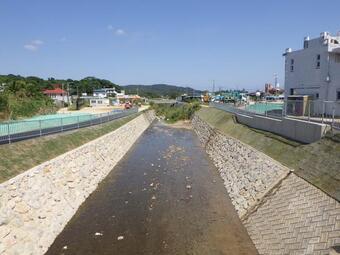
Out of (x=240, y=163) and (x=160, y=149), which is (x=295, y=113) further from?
(x=160, y=149)

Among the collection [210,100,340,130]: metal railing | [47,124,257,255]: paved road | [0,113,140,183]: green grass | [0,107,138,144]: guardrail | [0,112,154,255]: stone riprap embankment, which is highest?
[210,100,340,130]: metal railing

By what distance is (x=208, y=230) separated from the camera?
652 inches

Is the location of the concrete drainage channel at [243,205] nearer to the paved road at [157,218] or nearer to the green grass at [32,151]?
the green grass at [32,151]

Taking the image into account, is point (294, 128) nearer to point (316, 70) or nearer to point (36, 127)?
point (316, 70)

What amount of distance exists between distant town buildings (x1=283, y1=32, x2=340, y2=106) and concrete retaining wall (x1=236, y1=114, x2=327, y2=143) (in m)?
7.21

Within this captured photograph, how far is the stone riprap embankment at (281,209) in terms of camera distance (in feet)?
37.2

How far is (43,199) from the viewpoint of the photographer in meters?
15.9

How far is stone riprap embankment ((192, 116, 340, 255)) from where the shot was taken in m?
11.3

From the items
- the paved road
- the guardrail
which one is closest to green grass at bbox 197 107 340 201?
the paved road

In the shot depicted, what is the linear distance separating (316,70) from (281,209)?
922 inches

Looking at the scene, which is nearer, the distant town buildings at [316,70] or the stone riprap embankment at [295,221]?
the stone riprap embankment at [295,221]

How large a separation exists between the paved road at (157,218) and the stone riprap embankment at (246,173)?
0.75 m

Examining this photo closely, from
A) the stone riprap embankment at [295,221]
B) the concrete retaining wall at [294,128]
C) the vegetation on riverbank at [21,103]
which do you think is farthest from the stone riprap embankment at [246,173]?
the vegetation on riverbank at [21,103]

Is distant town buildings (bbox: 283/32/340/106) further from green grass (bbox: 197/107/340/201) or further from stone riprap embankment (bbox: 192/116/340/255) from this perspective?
stone riprap embankment (bbox: 192/116/340/255)
